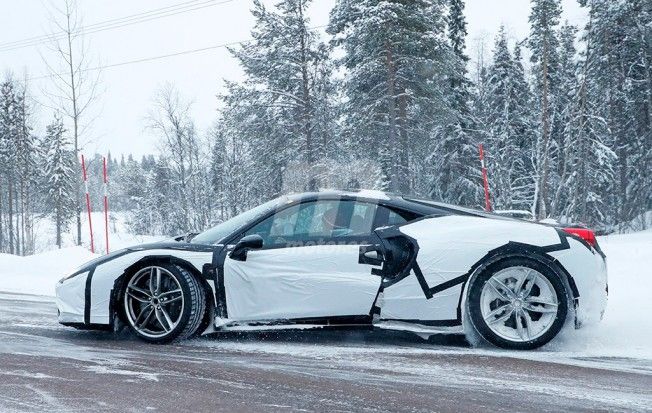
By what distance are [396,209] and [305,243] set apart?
0.78 m

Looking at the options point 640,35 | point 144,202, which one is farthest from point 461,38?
point 144,202

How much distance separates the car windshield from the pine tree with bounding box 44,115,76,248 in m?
53.4

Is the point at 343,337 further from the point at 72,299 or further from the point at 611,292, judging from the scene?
the point at 611,292

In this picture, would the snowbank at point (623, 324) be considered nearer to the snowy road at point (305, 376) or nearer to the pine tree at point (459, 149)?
the snowy road at point (305, 376)

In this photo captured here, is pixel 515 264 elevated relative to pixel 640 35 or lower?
lower

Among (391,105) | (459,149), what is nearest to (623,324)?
(391,105)

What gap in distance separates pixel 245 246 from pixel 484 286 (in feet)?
6.06

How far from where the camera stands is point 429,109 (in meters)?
27.8

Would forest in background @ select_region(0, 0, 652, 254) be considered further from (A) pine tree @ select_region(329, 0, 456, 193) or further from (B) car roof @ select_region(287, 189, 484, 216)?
(B) car roof @ select_region(287, 189, 484, 216)

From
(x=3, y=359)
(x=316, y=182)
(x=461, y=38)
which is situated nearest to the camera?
(x=3, y=359)

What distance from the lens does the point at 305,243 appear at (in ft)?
17.3

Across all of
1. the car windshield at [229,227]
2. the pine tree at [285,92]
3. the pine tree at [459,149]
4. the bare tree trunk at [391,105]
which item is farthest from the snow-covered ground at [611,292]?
the pine tree at [459,149]

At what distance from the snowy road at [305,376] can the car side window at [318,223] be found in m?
0.83

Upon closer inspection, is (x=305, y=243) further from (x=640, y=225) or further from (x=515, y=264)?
(x=640, y=225)
